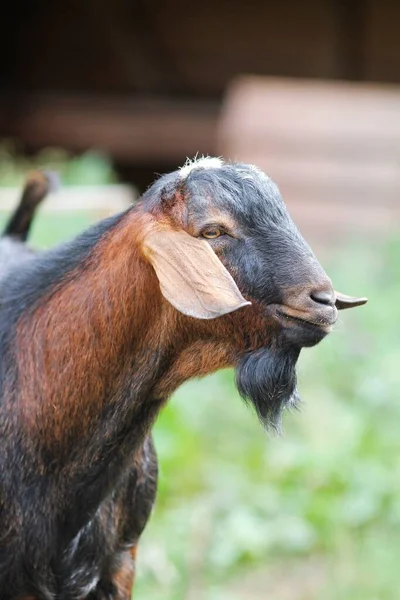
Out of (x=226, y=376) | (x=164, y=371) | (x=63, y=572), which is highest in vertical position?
(x=164, y=371)

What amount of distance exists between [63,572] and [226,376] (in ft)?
13.1

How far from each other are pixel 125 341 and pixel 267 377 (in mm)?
451

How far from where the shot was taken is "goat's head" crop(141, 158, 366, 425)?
2877mm

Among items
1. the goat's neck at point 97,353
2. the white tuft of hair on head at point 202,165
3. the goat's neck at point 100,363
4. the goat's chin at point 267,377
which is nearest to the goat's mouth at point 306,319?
the goat's chin at point 267,377

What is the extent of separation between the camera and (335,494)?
5.85m

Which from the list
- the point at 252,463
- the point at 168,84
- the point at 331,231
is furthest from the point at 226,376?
the point at 168,84

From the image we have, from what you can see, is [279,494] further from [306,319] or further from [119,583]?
[306,319]

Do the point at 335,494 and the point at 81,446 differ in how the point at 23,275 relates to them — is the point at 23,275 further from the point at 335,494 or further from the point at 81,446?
the point at 335,494

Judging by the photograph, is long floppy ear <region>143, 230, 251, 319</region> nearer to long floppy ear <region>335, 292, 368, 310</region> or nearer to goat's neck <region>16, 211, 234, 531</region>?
goat's neck <region>16, 211, 234, 531</region>

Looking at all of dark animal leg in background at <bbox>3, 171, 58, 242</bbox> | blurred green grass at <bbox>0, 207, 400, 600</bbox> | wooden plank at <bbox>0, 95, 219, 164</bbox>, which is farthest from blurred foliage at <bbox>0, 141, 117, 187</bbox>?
dark animal leg in background at <bbox>3, 171, 58, 242</bbox>

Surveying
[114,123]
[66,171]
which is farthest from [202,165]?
[114,123]

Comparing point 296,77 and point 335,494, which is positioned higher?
point 296,77

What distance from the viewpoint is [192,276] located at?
113 inches

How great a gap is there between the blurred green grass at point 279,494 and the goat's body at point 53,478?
1302 millimetres
